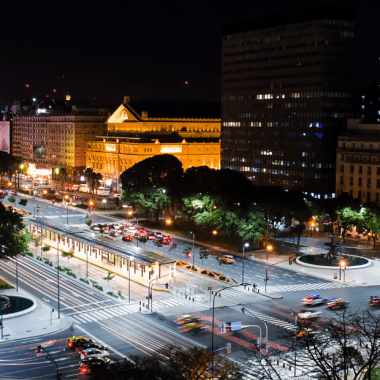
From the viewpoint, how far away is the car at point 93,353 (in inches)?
2557

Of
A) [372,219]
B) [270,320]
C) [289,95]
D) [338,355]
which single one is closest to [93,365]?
[338,355]

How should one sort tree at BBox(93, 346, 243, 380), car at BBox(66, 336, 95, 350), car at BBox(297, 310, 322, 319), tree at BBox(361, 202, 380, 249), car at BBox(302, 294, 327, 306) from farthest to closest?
tree at BBox(361, 202, 380, 249) → car at BBox(302, 294, 327, 306) → car at BBox(297, 310, 322, 319) → car at BBox(66, 336, 95, 350) → tree at BBox(93, 346, 243, 380)

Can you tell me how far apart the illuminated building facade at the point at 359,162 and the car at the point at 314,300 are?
5998cm

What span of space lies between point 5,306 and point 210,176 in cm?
7525

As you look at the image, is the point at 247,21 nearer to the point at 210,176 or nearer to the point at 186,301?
the point at 210,176

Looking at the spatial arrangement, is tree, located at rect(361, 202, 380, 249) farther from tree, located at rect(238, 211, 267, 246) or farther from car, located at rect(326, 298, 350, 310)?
car, located at rect(326, 298, 350, 310)

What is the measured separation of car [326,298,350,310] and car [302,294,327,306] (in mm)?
1098

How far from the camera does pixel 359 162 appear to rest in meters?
149

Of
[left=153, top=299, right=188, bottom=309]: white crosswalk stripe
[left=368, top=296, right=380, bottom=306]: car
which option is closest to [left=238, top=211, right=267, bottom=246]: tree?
[left=153, top=299, right=188, bottom=309]: white crosswalk stripe

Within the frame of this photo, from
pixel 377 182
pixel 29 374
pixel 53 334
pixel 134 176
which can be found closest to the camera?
pixel 29 374

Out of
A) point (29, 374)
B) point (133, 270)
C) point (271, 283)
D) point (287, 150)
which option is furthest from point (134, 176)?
point (29, 374)

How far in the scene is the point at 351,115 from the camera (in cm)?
16725

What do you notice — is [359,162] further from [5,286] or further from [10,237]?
[5,286]

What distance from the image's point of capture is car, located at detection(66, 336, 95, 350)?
68.4 metres
